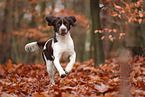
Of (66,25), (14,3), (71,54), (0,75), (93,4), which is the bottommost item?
(0,75)

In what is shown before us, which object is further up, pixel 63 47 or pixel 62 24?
pixel 62 24

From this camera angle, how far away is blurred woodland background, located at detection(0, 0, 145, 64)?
18.9 ft

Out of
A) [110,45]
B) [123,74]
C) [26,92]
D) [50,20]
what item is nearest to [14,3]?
[110,45]

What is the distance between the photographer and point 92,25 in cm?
642

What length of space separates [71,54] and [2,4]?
16382 millimetres

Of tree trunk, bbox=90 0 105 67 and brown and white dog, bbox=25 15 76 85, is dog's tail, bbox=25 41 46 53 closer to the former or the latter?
brown and white dog, bbox=25 15 76 85

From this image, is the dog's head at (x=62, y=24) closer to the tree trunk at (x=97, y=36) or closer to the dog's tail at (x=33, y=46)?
the dog's tail at (x=33, y=46)

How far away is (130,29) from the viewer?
11172 millimetres

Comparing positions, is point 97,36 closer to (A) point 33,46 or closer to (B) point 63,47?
(A) point 33,46

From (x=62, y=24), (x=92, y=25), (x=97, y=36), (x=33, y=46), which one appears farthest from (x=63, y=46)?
(x=92, y=25)

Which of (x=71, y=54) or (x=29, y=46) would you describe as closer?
(x=71, y=54)

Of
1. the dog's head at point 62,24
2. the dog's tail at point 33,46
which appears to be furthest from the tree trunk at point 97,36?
the dog's head at point 62,24

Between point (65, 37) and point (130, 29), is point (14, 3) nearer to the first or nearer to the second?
point (130, 29)

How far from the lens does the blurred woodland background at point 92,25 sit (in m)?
5.77
